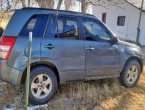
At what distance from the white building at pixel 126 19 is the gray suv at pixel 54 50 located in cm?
1608

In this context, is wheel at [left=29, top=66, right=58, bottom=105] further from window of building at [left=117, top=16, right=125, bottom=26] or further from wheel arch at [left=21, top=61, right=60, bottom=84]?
window of building at [left=117, top=16, right=125, bottom=26]

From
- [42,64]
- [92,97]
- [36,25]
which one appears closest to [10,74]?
[42,64]

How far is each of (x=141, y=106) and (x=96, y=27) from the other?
6.72 feet

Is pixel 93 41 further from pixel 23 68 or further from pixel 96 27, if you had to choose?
pixel 23 68

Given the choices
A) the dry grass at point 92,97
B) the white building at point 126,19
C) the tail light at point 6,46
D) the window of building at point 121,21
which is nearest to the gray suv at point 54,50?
the tail light at point 6,46

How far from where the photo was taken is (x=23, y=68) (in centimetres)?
532

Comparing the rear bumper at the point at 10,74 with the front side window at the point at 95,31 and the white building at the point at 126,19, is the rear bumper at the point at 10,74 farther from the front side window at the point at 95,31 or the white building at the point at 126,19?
the white building at the point at 126,19

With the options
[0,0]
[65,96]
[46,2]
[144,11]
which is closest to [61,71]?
[65,96]

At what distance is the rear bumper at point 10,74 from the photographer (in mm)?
5312

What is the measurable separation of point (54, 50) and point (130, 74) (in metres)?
2.59

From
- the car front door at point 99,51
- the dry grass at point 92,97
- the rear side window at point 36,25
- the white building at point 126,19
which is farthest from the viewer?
the white building at point 126,19

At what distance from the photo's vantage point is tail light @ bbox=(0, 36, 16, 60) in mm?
5324

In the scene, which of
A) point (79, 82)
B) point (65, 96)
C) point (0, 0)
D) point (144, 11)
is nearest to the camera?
point (65, 96)

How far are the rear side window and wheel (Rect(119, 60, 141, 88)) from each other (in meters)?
2.59
